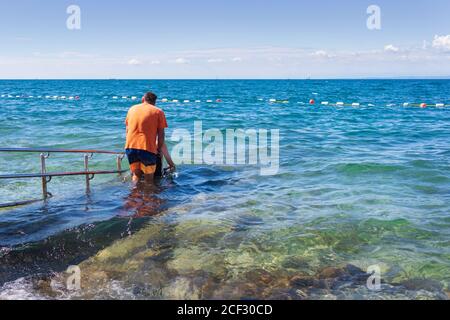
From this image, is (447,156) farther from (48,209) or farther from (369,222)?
(48,209)

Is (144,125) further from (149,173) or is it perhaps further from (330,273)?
(330,273)

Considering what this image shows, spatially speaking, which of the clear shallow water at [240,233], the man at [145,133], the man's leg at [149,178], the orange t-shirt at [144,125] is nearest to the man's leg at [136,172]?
the man at [145,133]

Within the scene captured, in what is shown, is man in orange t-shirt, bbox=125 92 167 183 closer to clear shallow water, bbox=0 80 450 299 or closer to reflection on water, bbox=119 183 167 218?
reflection on water, bbox=119 183 167 218

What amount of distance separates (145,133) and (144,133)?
0.02 m

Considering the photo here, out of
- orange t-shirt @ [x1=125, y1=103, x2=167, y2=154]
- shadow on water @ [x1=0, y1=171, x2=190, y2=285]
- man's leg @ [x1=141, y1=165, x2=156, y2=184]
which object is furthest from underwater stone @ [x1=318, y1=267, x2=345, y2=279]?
man's leg @ [x1=141, y1=165, x2=156, y2=184]

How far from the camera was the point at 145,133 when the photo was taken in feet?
26.0

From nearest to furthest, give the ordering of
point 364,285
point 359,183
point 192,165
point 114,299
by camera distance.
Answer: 1. point 114,299
2. point 364,285
3. point 359,183
4. point 192,165

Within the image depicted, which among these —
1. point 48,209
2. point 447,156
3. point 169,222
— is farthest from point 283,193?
point 447,156

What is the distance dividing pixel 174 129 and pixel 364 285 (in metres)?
17.3

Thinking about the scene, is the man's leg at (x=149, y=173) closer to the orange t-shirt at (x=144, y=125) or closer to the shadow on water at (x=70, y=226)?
the shadow on water at (x=70, y=226)

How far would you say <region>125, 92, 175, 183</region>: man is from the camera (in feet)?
25.7

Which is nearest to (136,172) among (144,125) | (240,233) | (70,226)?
(144,125)

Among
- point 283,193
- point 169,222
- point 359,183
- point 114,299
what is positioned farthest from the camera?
point 359,183

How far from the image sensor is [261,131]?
20562mm
